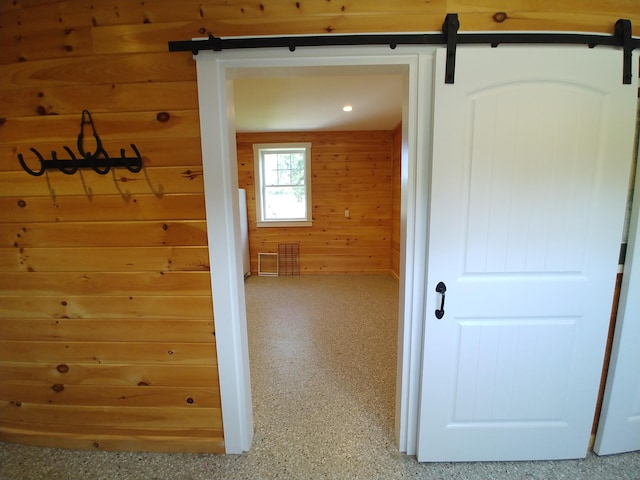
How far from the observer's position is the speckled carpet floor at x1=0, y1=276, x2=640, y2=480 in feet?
4.00

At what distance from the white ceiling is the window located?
16.0 inches

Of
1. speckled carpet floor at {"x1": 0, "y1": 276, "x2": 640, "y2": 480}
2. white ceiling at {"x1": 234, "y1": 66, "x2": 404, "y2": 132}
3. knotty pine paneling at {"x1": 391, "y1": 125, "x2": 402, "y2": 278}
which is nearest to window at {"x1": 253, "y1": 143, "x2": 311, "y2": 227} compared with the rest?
white ceiling at {"x1": 234, "y1": 66, "x2": 404, "y2": 132}

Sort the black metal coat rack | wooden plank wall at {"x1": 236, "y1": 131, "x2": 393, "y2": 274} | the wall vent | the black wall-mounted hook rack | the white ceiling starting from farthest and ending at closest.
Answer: the wall vent < wooden plank wall at {"x1": 236, "y1": 131, "x2": 393, "y2": 274} < the white ceiling < the black wall-mounted hook rack < the black metal coat rack

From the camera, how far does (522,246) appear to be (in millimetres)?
1121

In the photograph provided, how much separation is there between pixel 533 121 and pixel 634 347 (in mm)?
1220

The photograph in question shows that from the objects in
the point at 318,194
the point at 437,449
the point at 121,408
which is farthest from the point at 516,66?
the point at 318,194

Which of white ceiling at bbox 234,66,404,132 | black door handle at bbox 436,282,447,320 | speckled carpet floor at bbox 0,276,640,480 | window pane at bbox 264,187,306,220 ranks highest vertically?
white ceiling at bbox 234,66,404,132

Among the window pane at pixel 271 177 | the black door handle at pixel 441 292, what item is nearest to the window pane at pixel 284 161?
the window pane at pixel 271 177

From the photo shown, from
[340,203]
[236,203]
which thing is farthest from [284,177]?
Answer: [236,203]

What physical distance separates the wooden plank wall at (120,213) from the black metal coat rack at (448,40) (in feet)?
0.19

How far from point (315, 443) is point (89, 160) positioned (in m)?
1.84

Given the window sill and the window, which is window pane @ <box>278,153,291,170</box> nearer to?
the window

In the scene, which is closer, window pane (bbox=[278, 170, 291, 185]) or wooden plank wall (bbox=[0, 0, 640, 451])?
wooden plank wall (bbox=[0, 0, 640, 451])

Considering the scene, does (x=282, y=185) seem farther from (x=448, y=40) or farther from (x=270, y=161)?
(x=448, y=40)
